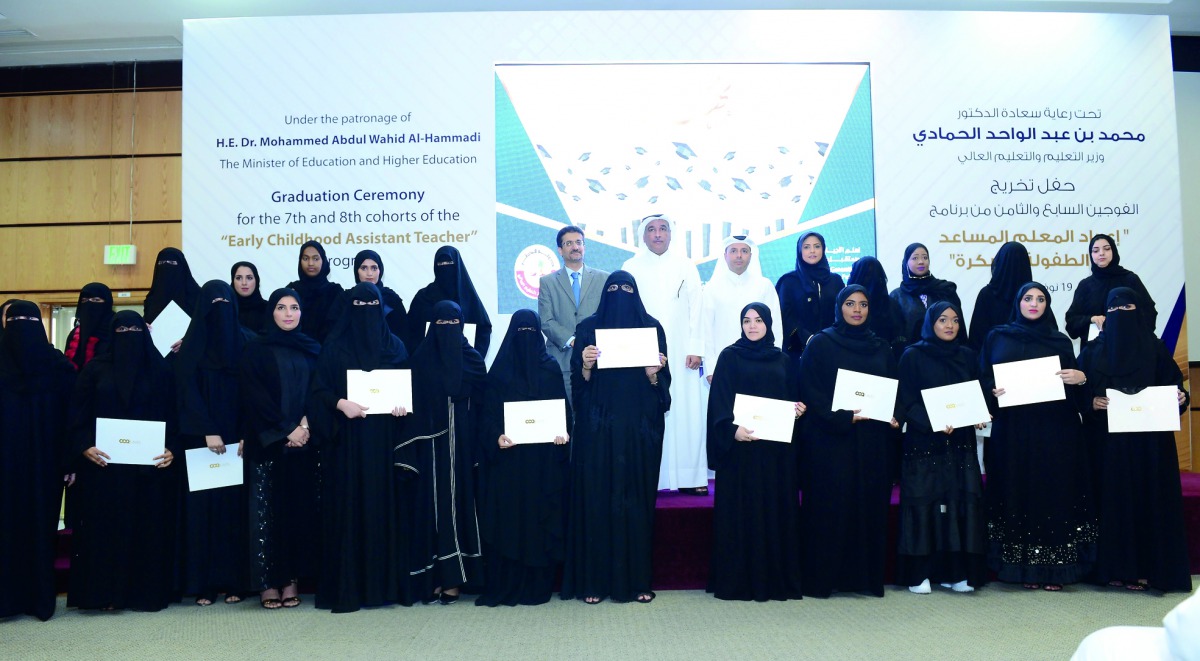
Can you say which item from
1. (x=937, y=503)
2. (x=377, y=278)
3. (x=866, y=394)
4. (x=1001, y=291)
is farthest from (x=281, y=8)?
(x=937, y=503)

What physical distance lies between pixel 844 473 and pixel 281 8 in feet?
18.5

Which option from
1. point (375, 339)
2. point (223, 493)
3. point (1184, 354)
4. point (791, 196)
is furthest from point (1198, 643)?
point (1184, 354)

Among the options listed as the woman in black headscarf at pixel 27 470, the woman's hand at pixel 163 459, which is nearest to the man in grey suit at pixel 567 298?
the woman's hand at pixel 163 459

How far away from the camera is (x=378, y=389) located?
13.9 ft

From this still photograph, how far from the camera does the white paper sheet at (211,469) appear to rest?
4.29m

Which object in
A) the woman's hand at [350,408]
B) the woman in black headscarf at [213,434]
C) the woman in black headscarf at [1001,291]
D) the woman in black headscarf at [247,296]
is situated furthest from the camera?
the woman in black headscarf at [1001,291]

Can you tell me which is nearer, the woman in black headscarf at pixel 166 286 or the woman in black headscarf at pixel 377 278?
the woman in black headscarf at pixel 166 286

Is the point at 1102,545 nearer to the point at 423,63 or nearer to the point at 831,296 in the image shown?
the point at 831,296

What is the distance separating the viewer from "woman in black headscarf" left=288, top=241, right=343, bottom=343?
5.12 meters

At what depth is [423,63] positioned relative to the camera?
6.55 meters

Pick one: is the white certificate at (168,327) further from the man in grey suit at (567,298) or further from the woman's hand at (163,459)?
the man in grey suit at (567,298)

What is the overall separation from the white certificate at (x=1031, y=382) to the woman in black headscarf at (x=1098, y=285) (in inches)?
35.4

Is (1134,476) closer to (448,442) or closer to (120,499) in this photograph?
(448,442)

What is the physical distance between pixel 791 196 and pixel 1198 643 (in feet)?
17.9
